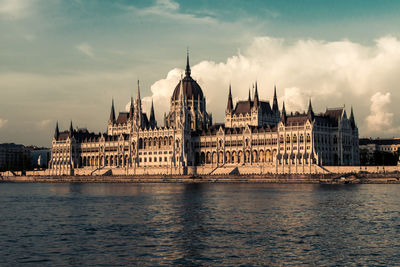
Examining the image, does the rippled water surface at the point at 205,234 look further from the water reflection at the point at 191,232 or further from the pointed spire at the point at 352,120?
the pointed spire at the point at 352,120

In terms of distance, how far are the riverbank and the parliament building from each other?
8.93m

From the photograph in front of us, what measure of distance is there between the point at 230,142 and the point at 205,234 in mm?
123477

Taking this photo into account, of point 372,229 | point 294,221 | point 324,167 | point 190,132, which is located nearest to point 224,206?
point 294,221

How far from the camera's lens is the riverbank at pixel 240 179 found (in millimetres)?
132250

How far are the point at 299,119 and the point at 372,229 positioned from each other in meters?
110

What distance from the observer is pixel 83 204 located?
8225 cm

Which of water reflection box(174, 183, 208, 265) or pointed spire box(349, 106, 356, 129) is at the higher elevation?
pointed spire box(349, 106, 356, 129)

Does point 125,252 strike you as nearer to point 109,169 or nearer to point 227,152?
point 227,152

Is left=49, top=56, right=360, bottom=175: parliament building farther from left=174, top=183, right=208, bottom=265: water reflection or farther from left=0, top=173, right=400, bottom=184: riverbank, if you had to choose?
left=174, top=183, right=208, bottom=265: water reflection

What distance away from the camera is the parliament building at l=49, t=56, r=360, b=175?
15762 centimetres

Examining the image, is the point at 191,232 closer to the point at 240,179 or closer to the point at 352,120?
the point at 240,179

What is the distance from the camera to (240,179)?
151 meters

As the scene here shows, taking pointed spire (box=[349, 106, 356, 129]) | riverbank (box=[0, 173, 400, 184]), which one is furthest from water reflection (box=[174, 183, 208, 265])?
pointed spire (box=[349, 106, 356, 129])

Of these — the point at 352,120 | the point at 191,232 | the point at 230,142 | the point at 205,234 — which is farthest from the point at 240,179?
the point at 205,234
